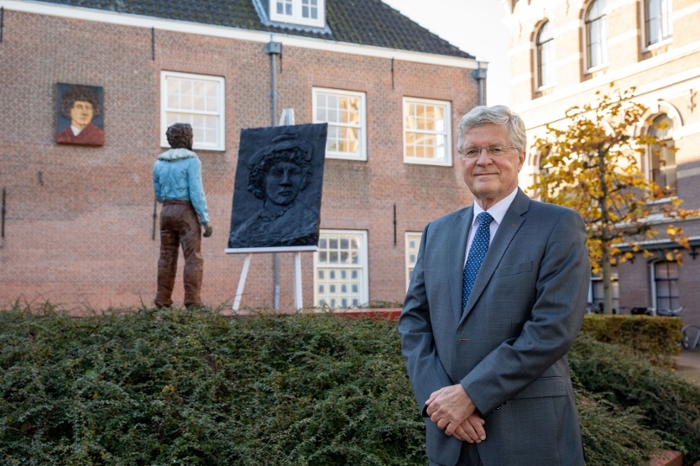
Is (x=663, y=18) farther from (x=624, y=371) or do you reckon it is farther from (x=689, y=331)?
(x=624, y=371)

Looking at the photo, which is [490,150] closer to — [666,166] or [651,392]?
[651,392]

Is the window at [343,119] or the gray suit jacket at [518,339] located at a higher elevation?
the window at [343,119]

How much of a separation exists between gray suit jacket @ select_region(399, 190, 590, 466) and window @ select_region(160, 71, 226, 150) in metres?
13.4

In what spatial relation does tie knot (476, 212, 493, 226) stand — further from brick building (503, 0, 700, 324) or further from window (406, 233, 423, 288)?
brick building (503, 0, 700, 324)

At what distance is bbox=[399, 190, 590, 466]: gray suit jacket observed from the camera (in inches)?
103

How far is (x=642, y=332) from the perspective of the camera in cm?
1207

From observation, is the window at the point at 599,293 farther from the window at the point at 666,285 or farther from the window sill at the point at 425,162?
the window sill at the point at 425,162

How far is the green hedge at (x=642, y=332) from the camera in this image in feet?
39.1

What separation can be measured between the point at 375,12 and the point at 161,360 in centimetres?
1519

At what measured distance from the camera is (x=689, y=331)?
65.0 ft

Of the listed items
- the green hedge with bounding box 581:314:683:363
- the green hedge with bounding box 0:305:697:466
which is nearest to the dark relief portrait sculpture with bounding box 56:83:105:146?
the green hedge with bounding box 0:305:697:466

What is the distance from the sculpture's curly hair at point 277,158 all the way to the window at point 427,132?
27.1ft

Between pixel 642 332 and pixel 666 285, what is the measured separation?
1068 centimetres

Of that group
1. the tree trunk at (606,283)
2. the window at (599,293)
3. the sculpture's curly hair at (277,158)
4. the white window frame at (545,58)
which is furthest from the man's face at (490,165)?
the white window frame at (545,58)
